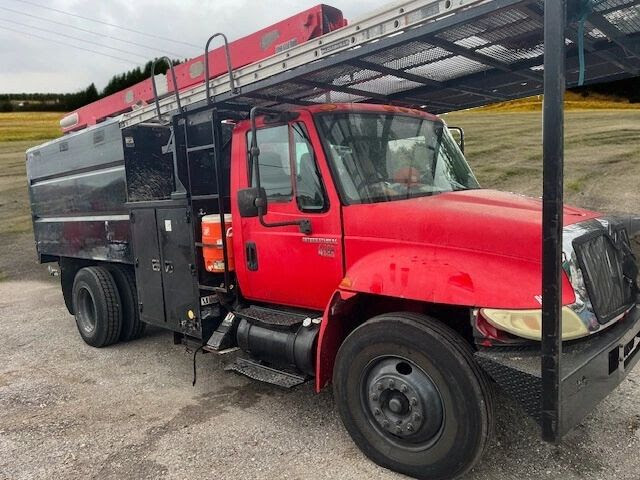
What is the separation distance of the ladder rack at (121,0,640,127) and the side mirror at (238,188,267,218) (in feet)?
2.63

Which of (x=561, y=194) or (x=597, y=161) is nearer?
(x=561, y=194)

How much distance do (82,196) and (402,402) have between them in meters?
4.81

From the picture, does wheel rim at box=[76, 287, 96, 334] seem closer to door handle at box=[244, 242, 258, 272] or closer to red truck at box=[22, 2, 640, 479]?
red truck at box=[22, 2, 640, 479]

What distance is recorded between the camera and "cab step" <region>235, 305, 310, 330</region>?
3988mm

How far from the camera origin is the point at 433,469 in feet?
9.89

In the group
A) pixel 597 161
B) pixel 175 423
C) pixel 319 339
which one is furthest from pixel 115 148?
pixel 597 161

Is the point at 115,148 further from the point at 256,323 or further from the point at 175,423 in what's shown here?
the point at 175,423

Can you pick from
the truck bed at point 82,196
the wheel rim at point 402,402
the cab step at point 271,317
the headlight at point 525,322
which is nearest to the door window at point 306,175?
the cab step at point 271,317

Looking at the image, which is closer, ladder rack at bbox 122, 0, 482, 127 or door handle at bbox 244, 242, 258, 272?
ladder rack at bbox 122, 0, 482, 127

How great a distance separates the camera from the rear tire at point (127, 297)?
6137 mm

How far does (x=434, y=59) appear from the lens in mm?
3604

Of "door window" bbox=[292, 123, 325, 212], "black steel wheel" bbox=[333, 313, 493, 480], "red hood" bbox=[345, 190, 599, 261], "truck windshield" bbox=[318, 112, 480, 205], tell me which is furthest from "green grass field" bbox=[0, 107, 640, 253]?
"black steel wheel" bbox=[333, 313, 493, 480]

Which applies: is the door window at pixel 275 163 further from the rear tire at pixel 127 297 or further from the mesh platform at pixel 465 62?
the rear tire at pixel 127 297

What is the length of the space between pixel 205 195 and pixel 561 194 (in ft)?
10.0
